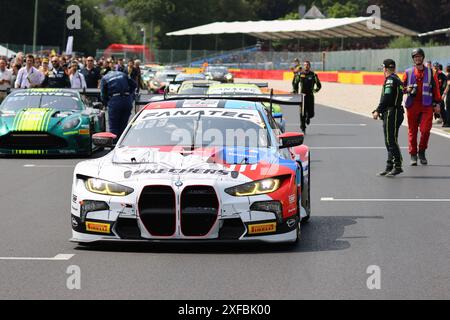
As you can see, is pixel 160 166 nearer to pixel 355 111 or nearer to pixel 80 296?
pixel 80 296

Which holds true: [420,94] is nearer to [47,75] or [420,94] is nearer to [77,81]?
[77,81]

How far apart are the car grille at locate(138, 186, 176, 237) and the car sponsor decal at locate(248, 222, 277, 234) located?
635 millimetres

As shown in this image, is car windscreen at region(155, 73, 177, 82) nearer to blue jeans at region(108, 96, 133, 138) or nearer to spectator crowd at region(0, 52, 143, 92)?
spectator crowd at region(0, 52, 143, 92)

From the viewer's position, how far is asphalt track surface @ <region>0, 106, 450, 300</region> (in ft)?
26.9

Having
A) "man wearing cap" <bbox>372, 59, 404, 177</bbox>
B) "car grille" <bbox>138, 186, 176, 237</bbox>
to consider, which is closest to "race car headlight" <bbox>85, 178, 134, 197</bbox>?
"car grille" <bbox>138, 186, 176, 237</bbox>

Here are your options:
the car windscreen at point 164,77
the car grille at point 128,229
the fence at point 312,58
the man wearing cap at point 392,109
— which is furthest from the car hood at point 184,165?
the car windscreen at point 164,77

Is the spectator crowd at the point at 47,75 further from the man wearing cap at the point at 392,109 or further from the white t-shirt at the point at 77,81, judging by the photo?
the man wearing cap at the point at 392,109

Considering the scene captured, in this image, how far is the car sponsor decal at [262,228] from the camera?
9.91 m

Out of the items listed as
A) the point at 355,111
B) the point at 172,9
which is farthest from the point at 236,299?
the point at 172,9

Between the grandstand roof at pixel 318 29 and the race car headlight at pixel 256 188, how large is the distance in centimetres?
6671

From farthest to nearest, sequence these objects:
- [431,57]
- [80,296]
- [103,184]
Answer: [431,57] < [103,184] < [80,296]
